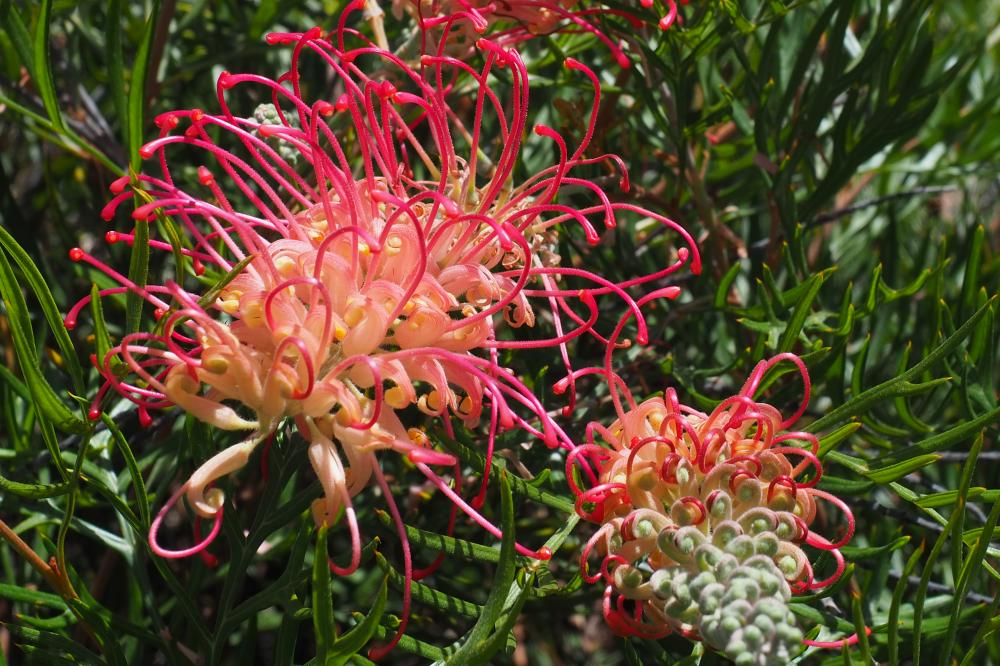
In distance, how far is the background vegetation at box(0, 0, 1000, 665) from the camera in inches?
27.9

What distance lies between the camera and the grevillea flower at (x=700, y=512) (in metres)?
0.61

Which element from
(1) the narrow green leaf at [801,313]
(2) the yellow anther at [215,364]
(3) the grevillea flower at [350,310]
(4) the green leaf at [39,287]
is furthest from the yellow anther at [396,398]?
(1) the narrow green leaf at [801,313]

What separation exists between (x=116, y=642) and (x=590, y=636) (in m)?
1.06

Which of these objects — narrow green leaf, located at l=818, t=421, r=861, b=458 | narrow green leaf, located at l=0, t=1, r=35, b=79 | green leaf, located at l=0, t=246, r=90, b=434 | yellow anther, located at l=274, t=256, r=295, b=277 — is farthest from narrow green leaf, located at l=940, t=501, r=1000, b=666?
narrow green leaf, located at l=0, t=1, r=35, b=79

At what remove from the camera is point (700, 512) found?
66 centimetres

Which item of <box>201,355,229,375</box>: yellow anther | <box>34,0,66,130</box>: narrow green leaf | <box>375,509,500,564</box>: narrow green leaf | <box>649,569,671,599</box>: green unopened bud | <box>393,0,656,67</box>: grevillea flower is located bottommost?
<box>375,509,500,564</box>: narrow green leaf

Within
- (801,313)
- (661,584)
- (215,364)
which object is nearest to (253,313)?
(215,364)

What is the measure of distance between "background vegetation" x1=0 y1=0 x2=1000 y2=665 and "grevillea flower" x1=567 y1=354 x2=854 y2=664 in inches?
1.7

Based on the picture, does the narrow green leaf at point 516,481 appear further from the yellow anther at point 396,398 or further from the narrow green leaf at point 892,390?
the narrow green leaf at point 892,390

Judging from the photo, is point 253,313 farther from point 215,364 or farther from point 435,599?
point 435,599

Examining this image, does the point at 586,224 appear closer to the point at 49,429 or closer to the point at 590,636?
the point at 49,429

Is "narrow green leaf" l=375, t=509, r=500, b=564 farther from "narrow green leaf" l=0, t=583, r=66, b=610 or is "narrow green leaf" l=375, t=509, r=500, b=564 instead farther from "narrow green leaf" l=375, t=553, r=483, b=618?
"narrow green leaf" l=0, t=583, r=66, b=610

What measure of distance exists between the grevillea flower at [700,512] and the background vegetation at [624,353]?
0.15 ft

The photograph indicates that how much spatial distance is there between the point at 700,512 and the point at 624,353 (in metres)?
0.36
